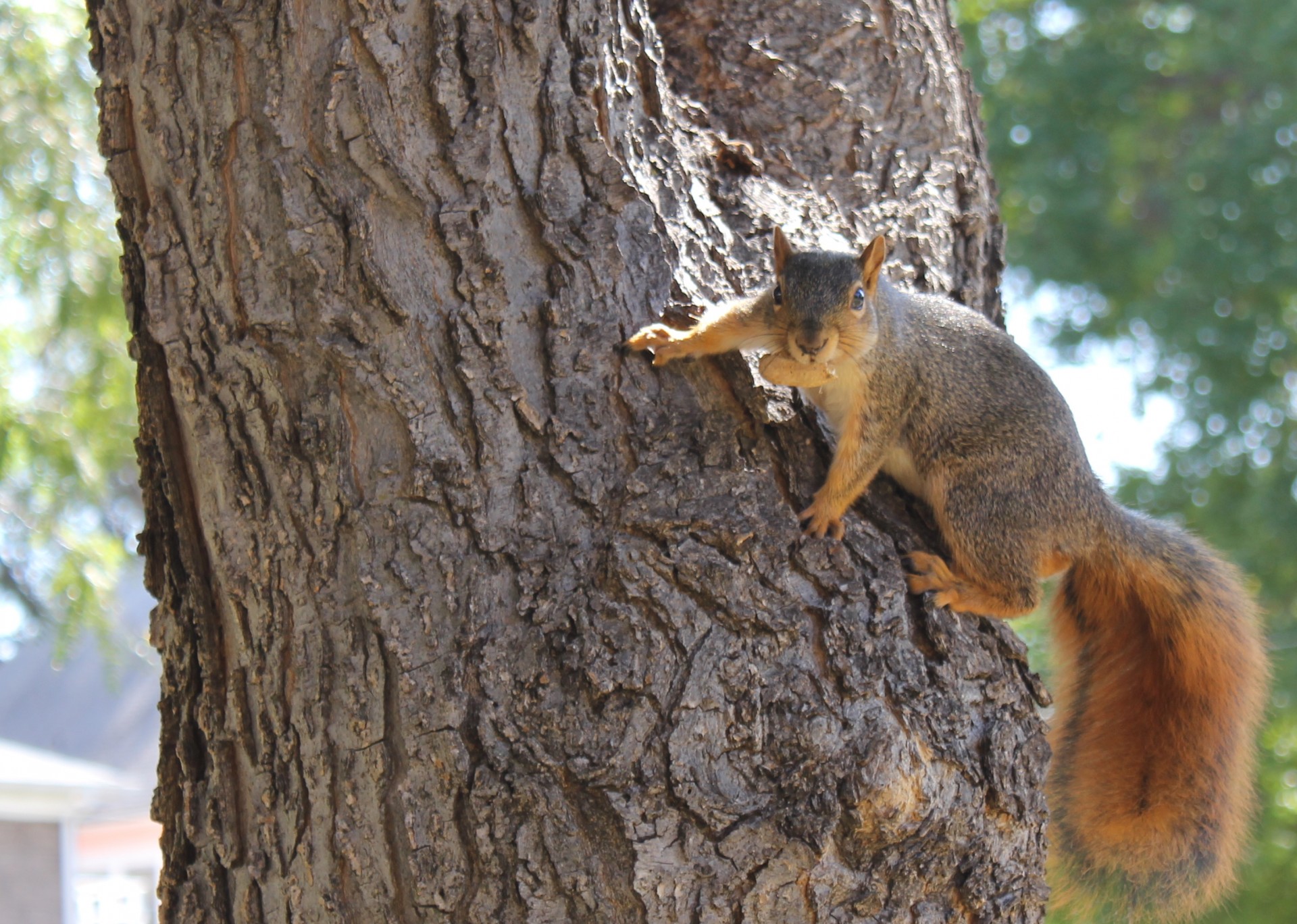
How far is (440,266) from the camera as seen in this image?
1284 millimetres

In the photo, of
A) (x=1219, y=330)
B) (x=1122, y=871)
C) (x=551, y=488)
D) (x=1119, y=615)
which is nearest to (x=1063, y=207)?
(x=1219, y=330)

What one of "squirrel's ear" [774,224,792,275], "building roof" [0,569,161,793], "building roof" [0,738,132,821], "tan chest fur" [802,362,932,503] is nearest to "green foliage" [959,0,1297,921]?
"tan chest fur" [802,362,932,503]

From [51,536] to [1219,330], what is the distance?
429 centimetres

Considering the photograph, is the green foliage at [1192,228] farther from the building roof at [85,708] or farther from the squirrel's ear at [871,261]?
the building roof at [85,708]

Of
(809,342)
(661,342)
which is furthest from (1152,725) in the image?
(661,342)

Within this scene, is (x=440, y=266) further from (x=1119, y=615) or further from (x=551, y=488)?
(x=1119, y=615)

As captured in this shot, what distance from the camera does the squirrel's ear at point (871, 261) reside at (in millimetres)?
1568

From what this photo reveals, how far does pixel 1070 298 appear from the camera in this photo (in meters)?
5.61

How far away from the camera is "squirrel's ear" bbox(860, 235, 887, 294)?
61.7 inches

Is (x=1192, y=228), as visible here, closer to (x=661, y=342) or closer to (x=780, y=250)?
(x=780, y=250)

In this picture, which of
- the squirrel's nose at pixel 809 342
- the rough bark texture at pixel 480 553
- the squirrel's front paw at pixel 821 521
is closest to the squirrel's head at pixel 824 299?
the squirrel's nose at pixel 809 342

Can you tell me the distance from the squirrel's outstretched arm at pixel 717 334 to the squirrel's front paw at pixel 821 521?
0.72ft

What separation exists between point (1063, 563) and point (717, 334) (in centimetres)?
66

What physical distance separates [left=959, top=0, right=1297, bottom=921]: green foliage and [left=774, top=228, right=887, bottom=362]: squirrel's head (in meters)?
3.25
